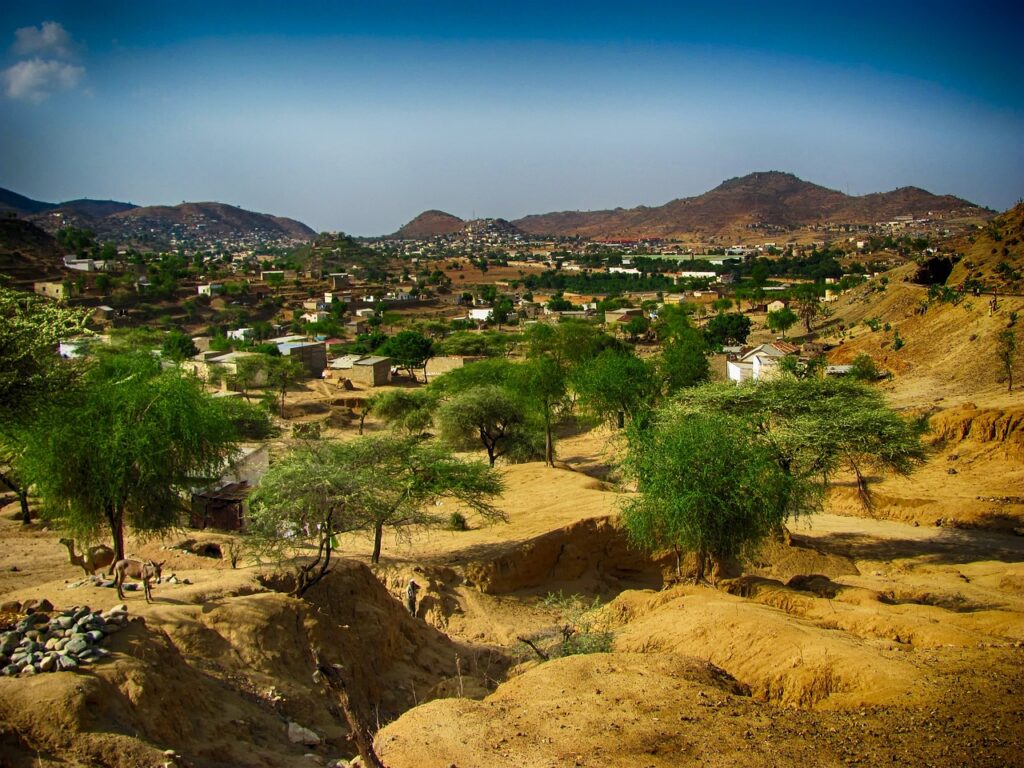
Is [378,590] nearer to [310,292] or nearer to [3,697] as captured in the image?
[3,697]

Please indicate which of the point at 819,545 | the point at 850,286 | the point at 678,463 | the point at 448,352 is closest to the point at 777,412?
the point at 819,545

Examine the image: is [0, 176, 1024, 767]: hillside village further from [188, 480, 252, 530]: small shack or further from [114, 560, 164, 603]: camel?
[114, 560, 164, 603]: camel

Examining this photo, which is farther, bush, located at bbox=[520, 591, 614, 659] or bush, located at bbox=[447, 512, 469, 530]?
bush, located at bbox=[447, 512, 469, 530]

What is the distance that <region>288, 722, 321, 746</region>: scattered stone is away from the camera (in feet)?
27.8

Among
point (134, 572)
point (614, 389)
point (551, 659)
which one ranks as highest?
point (134, 572)

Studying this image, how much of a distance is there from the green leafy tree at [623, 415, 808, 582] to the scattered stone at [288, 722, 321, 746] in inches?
315

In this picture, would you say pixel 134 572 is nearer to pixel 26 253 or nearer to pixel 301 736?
pixel 301 736

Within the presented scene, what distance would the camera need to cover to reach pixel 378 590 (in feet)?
41.1

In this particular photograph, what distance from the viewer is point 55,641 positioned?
7395 mm

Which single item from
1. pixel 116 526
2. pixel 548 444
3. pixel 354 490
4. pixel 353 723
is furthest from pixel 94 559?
pixel 548 444

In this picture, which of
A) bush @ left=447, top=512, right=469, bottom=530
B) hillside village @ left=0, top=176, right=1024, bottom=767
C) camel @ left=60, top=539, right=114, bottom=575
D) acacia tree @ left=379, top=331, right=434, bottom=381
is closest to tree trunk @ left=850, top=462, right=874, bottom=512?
hillside village @ left=0, top=176, right=1024, bottom=767

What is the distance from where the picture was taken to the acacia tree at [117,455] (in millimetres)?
12750

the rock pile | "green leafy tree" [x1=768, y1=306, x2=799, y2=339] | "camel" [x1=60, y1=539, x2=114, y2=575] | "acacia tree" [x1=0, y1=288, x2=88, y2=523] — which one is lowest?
"camel" [x1=60, y1=539, x2=114, y2=575]

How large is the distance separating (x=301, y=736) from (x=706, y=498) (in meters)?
8.64
